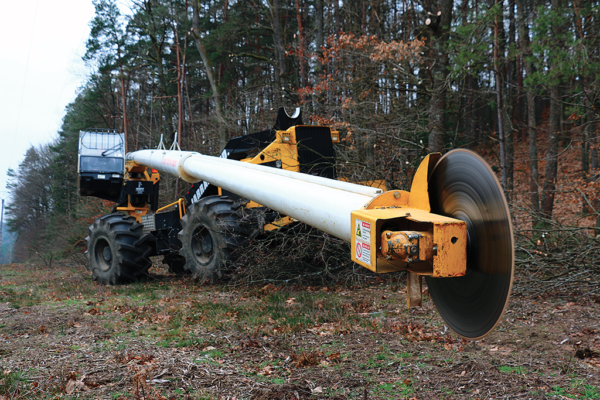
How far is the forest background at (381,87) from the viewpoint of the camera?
9.78 metres

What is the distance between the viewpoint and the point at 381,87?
38.9ft

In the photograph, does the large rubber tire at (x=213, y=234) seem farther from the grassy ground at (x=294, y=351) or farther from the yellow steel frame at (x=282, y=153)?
the grassy ground at (x=294, y=351)

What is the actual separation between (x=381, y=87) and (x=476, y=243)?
9596 millimetres

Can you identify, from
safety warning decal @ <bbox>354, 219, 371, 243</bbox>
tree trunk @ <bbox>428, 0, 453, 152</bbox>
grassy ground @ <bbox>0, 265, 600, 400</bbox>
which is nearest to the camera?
safety warning decal @ <bbox>354, 219, 371, 243</bbox>

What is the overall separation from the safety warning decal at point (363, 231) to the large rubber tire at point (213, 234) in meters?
5.22

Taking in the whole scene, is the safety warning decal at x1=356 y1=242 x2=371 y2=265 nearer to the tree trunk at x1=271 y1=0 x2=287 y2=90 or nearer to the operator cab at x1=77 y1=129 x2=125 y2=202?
the operator cab at x1=77 y1=129 x2=125 y2=202

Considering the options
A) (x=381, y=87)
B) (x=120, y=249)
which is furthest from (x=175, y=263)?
(x=381, y=87)

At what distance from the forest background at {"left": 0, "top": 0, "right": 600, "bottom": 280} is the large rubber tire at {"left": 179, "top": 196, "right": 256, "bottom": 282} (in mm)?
2132

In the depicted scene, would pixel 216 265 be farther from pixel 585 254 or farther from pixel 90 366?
pixel 585 254

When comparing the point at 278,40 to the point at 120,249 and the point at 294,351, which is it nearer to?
the point at 120,249

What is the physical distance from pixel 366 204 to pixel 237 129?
16980 millimetres

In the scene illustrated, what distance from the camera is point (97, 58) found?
30.8 m

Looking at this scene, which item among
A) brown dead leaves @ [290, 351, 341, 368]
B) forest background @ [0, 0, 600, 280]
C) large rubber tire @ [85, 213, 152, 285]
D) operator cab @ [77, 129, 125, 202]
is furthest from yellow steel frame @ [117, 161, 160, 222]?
brown dead leaves @ [290, 351, 341, 368]

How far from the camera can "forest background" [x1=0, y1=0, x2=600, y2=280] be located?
9.78m
